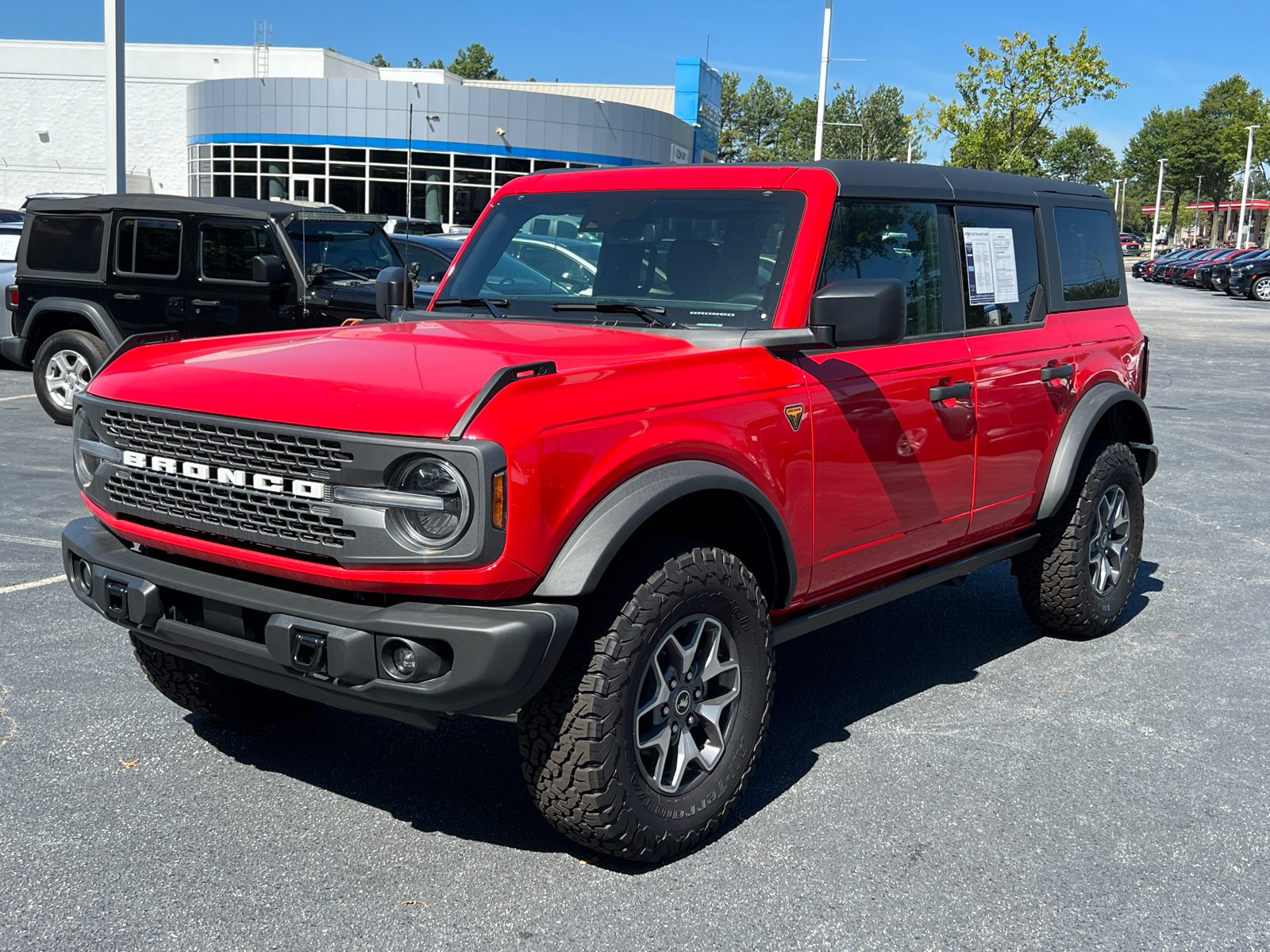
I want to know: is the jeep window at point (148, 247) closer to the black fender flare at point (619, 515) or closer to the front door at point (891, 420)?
the front door at point (891, 420)

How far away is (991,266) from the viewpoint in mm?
4863

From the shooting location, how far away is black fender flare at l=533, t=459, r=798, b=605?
3014 millimetres

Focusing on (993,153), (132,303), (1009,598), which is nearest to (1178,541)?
(1009,598)

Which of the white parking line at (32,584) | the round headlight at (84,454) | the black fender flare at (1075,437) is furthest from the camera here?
the white parking line at (32,584)

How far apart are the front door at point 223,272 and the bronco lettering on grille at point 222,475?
699 cm

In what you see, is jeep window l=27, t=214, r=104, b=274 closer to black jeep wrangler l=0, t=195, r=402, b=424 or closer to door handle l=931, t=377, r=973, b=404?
black jeep wrangler l=0, t=195, r=402, b=424

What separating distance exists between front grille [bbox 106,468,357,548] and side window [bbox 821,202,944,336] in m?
1.89

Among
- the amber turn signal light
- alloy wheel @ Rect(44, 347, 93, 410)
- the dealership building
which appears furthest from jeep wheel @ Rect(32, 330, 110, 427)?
the dealership building

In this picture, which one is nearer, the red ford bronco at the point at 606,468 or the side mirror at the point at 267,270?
the red ford bronco at the point at 606,468

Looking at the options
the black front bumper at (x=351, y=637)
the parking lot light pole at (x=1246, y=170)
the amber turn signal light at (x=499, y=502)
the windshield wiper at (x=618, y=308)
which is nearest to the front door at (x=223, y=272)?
the windshield wiper at (x=618, y=308)

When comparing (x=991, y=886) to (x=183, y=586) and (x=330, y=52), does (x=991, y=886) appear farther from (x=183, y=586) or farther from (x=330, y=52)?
(x=330, y=52)

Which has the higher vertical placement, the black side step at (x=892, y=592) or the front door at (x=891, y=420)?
the front door at (x=891, y=420)

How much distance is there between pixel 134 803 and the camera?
12.1 ft

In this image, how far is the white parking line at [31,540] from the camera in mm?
6586
